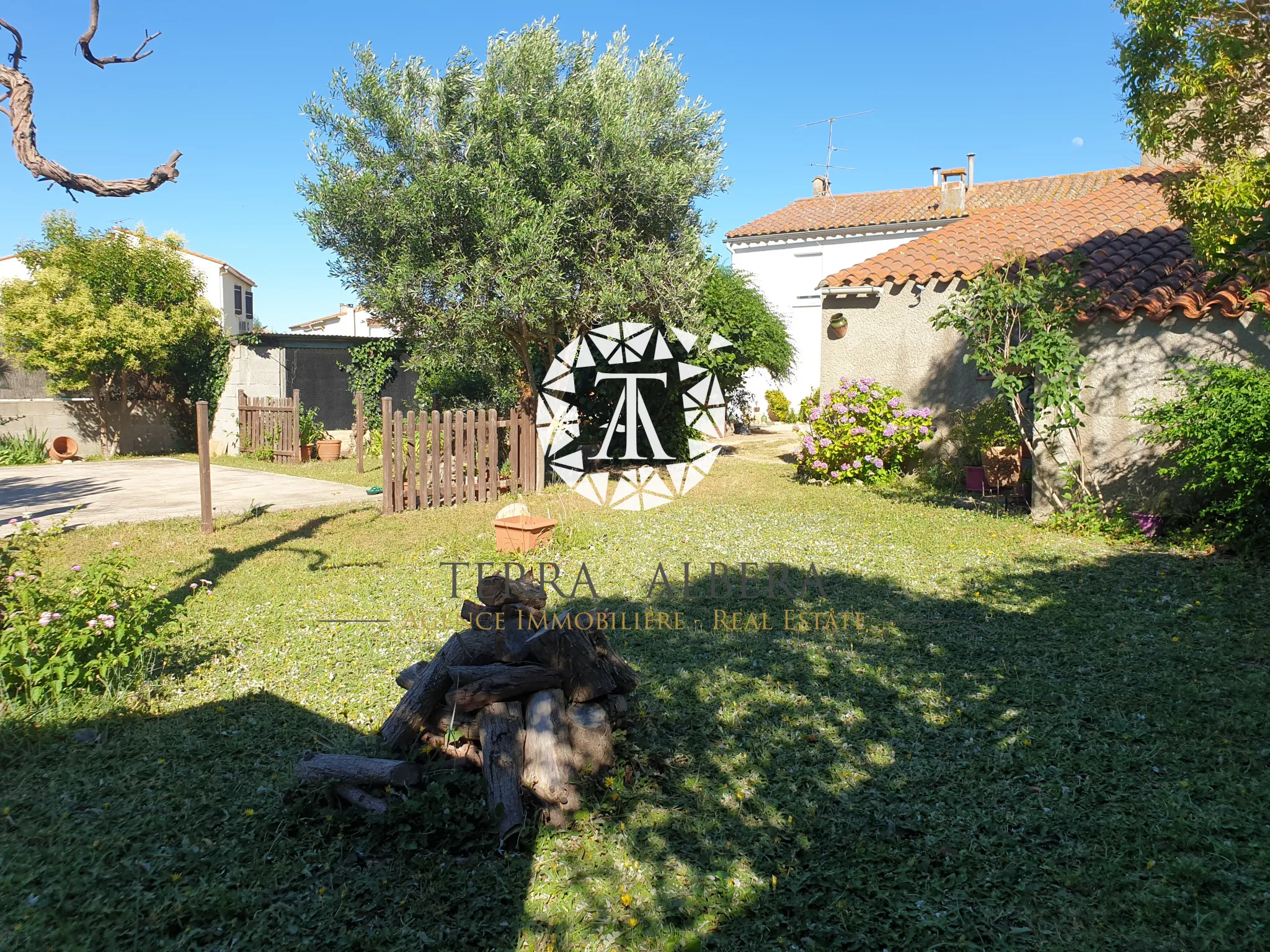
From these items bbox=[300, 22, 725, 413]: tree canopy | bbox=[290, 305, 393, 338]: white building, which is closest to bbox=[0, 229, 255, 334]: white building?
bbox=[290, 305, 393, 338]: white building

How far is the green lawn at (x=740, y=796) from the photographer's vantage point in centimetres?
281

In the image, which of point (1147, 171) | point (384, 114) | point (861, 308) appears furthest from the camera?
point (1147, 171)

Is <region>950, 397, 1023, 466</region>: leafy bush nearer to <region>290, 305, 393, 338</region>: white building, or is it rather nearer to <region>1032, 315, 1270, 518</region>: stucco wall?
<region>1032, 315, 1270, 518</region>: stucco wall

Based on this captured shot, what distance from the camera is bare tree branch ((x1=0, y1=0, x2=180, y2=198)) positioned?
4.29 metres

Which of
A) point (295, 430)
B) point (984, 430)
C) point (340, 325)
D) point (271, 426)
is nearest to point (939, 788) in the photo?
point (984, 430)

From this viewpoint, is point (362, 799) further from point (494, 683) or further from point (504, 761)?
point (494, 683)

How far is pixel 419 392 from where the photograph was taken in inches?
633

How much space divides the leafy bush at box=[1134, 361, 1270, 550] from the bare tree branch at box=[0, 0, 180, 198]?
8.45m

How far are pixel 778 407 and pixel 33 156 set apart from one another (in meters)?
21.5

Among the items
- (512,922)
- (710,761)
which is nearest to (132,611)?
(512,922)

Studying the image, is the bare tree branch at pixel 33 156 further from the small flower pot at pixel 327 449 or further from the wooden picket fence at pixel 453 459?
the small flower pot at pixel 327 449

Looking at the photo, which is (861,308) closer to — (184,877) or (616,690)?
(616,690)

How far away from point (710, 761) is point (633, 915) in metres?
1.19

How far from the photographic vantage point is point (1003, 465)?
35.5 feet
